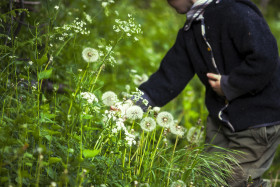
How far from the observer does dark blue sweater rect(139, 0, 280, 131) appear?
2107 millimetres

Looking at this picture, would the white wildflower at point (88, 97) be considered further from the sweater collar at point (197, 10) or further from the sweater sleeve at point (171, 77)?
the sweater collar at point (197, 10)

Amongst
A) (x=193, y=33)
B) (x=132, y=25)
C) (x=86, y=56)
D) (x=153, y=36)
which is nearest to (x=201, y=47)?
(x=193, y=33)

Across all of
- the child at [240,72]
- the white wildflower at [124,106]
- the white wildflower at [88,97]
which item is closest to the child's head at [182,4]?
the child at [240,72]

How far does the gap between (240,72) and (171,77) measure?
22.6 inches

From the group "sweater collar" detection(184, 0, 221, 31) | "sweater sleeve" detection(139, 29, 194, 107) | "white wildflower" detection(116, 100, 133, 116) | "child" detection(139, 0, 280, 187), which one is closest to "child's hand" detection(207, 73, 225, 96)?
"child" detection(139, 0, 280, 187)

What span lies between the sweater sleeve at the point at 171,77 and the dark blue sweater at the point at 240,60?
0.24 feet

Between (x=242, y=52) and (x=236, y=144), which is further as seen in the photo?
(x=236, y=144)

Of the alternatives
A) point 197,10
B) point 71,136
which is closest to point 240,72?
point 197,10

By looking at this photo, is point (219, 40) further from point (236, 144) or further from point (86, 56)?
point (86, 56)

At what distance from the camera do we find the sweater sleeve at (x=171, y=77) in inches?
101

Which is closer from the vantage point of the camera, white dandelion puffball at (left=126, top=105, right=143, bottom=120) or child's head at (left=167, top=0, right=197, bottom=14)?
white dandelion puffball at (left=126, top=105, right=143, bottom=120)

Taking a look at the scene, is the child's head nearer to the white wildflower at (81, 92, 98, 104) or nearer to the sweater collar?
the sweater collar

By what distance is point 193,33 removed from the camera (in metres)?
2.45

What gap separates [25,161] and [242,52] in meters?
1.41
